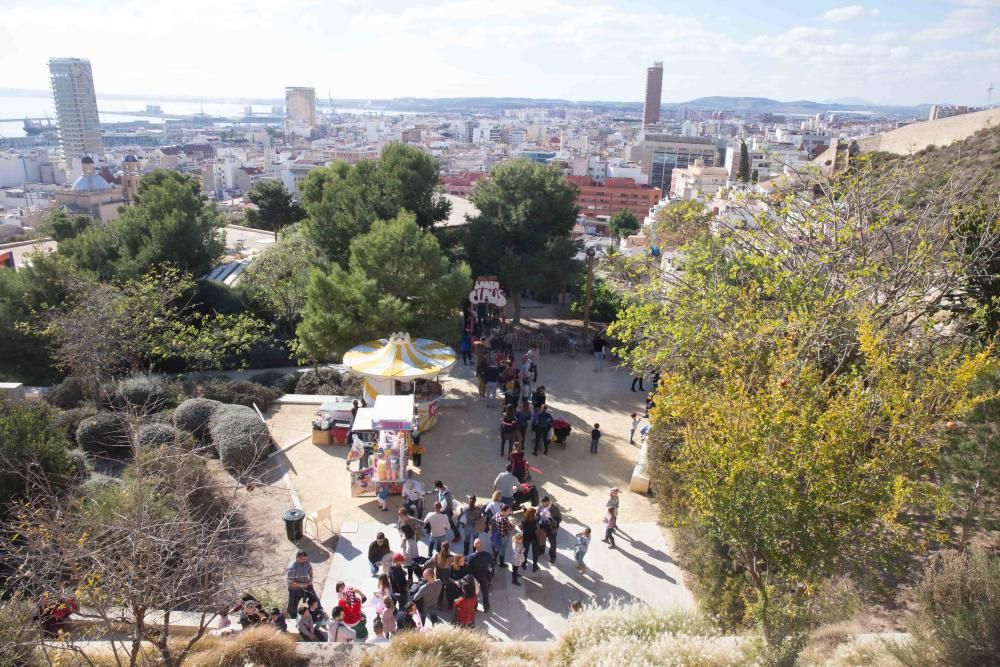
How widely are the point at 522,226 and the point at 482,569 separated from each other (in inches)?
629

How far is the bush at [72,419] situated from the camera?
1361 centimetres

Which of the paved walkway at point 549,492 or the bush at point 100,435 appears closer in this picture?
the paved walkway at point 549,492

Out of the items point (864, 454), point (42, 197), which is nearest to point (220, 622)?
point (864, 454)

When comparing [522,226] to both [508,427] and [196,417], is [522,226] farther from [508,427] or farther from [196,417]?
[196,417]

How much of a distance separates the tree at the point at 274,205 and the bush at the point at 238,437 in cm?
2851

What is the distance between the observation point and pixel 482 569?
915 centimetres

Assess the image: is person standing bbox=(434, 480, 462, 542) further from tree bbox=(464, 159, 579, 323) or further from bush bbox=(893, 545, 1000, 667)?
tree bbox=(464, 159, 579, 323)

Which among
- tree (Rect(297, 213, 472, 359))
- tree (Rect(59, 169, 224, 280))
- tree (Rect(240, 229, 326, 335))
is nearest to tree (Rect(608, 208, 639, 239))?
tree (Rect(240, 229, 326, 335))

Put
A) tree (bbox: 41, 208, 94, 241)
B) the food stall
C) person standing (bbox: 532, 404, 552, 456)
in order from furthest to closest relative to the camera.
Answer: tree (bbox: 41, 208, 94, 241) → person standing (bbox: 532, 404, 552, 456) → the food stall

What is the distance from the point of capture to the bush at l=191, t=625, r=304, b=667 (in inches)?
271

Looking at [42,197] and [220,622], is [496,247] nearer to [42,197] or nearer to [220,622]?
[220,622]

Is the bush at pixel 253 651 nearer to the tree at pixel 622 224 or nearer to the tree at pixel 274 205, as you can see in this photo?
the tree at pixel 274 205

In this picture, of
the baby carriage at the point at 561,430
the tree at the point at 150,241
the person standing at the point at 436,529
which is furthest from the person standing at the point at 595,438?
the tree at the point at 150,241

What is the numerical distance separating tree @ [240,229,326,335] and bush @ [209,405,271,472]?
6.57m
